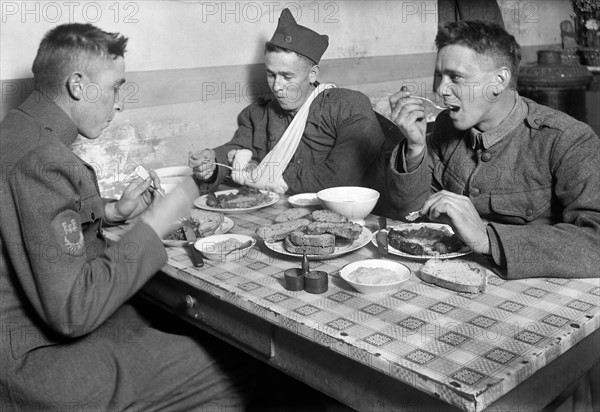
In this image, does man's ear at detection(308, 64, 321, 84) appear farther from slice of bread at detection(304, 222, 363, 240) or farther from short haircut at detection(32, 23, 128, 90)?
short haircut at detection(32, 23, 128, 90)

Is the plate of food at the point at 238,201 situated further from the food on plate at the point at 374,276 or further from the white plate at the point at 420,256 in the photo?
the food on plate at the point at 374,276

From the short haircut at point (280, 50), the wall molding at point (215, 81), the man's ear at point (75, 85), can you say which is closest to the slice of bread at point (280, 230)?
the man's ear at point (75, 85)

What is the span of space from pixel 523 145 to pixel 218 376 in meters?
1.49

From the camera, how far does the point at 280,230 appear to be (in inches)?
91.9

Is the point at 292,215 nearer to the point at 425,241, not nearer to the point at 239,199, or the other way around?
the point at 239,199

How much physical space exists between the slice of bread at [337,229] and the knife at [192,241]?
0.41 metres

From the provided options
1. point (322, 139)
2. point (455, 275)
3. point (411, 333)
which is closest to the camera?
point (411, 333)

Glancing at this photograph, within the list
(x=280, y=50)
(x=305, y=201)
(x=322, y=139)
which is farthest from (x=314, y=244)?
(x=280, y=50)

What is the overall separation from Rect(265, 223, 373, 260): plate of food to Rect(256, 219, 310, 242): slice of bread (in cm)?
4

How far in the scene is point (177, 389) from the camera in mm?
2113

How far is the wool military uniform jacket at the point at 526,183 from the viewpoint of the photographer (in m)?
1.90

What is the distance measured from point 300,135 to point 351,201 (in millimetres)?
1041

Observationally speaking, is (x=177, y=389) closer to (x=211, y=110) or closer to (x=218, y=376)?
(x=218, y=376)

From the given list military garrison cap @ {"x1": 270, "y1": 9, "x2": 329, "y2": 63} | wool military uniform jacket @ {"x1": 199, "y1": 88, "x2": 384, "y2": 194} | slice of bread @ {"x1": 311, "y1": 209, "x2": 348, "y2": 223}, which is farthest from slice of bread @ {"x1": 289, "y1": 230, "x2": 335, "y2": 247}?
military garrison cap @ {"x1": 270, "y1": 9, "x2": 329, "y2": 63}
